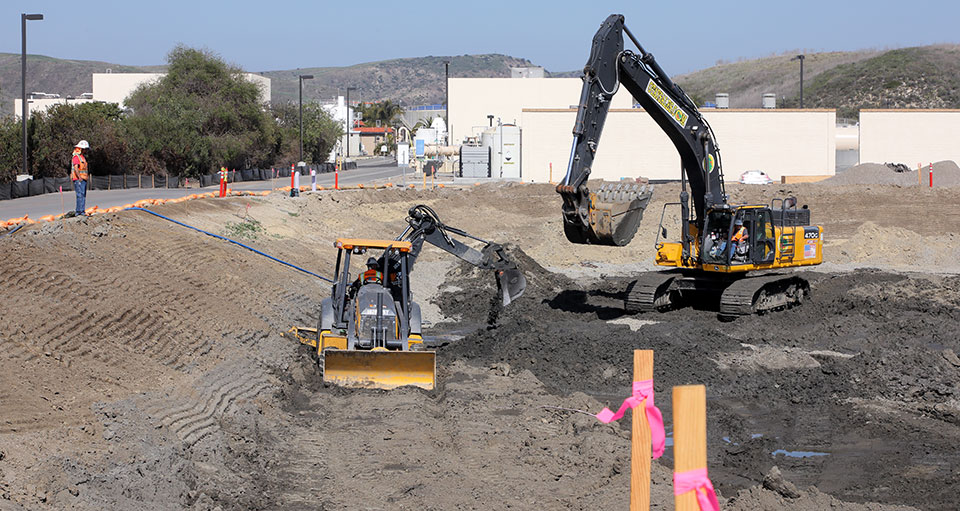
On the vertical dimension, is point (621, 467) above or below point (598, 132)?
below

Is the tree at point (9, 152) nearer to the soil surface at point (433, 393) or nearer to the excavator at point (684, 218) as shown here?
the soil surface at point (433, 393)

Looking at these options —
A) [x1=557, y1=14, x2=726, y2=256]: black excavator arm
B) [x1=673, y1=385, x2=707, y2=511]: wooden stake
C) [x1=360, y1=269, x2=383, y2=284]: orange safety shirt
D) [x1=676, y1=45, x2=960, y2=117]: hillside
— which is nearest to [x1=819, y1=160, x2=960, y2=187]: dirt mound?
[x1=557, y1=14, x2=726, y2=256]: black excavator arm

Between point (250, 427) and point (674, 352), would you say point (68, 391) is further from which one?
point (674, 352)

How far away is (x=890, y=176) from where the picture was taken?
158 ft

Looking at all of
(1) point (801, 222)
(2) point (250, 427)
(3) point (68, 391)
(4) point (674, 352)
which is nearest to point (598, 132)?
(4) point (674, 352)

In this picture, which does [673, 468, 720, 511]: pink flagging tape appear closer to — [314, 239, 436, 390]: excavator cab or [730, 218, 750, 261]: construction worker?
[314, 239, 436, 390]: excavator cab

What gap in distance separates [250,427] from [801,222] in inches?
542

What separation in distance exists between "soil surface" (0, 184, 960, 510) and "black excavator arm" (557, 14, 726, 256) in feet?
6.67

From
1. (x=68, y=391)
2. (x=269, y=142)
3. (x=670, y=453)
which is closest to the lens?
(x=68, y=391)

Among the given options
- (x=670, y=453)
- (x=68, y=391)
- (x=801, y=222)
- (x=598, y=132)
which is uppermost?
(x=598, y=132)

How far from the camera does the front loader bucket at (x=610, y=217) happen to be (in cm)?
1747

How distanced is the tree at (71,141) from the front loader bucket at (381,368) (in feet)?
120

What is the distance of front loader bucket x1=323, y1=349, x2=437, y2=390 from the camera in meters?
13.0

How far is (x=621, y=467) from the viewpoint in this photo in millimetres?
9633
